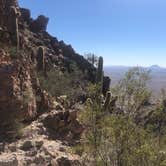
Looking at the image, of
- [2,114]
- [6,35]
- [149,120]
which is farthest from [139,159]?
[6,35]

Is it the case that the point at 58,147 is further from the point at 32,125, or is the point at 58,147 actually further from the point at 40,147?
the point at 32,125

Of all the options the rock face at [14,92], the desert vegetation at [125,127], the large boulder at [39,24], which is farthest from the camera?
the large boulder at [39,24]

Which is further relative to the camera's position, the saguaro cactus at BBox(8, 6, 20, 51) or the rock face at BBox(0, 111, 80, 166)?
the saguaro cactus at BBox(8, 6, 20, 51)

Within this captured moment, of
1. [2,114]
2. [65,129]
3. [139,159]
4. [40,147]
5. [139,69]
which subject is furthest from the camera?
[65,129]

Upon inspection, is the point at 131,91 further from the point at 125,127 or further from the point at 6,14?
the point at 6,14

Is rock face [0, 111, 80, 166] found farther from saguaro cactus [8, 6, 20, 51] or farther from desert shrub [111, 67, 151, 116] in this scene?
saguaro cactus [8, 6, 20, 51]

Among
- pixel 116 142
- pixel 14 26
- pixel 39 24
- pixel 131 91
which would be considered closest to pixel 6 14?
pixel 14 26

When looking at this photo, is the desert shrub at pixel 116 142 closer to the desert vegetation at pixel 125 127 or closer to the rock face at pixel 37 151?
the desert vegetation at pixel 125 127

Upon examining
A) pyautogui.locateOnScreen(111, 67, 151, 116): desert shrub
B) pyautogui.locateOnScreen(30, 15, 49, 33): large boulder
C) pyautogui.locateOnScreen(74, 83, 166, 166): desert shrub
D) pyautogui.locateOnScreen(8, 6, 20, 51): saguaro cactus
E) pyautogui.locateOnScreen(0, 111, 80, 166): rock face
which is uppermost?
pyautogui.locateOnScreen(30, 15, 49, 33): large boulder

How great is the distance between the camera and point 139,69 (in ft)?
37.5

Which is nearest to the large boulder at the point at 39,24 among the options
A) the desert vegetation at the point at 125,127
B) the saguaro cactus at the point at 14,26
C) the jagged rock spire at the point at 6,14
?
the jagged rock spire at the point at 6,14

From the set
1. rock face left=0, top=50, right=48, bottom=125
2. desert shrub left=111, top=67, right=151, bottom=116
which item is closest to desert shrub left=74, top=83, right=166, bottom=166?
desert shrub left=111, top=67, right=151, bottom=116

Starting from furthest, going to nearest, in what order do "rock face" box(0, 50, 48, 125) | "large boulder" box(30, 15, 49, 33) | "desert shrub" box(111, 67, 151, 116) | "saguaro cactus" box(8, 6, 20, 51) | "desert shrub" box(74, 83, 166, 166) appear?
"large boulder" box(30, 15, 49, 33) < "saguaro cactus" box(8, 6, 20, 51) < "rock face" box(0, 50, 48, 125) < "desert shrub" box(111, 67, 151, 116) < "desert shrub" box(74, 83, 166, 166)

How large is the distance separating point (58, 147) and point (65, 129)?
8.93 ft
